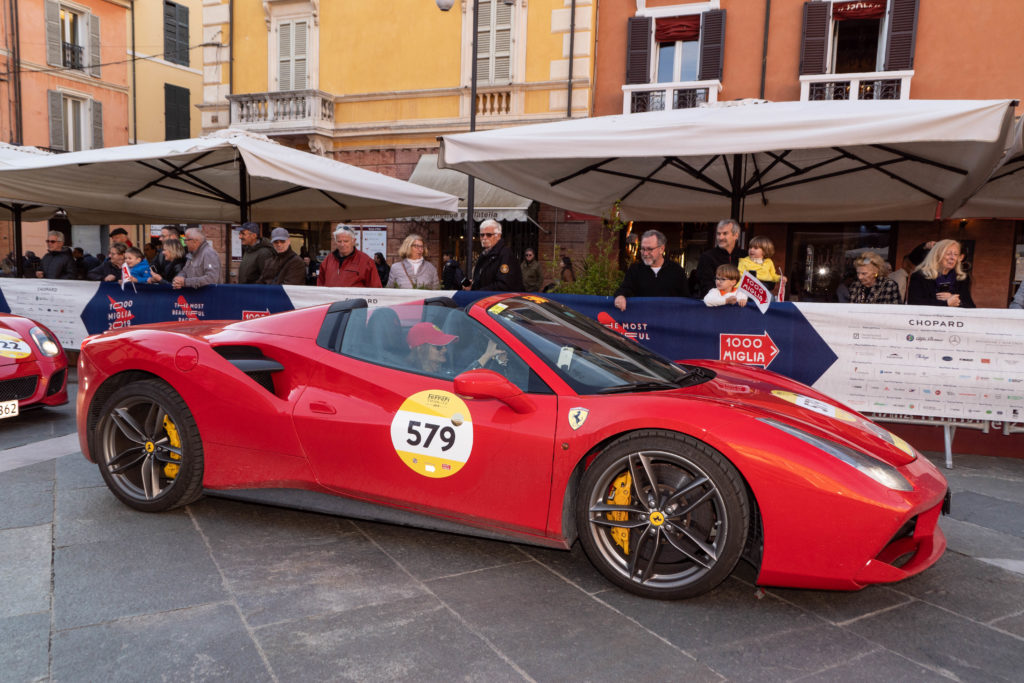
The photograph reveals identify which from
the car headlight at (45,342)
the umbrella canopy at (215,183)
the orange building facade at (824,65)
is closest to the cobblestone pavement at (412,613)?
the car headlight at (45,342)

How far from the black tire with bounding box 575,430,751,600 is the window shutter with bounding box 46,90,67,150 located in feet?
90.6

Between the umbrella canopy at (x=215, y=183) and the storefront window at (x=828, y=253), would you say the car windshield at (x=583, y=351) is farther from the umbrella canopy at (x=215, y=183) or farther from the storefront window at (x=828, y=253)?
the storefront window at (x=828, y=253)

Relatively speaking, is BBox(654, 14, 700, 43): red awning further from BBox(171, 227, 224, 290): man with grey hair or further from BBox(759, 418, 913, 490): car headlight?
BBox(759, 418, 913, 490): car headlight

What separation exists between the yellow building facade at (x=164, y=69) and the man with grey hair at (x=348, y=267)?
963 inches

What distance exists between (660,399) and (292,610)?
1693mm

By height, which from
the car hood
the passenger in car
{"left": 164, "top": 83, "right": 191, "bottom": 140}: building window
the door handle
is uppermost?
{"left": 164, "top": 83, "right": 191, "bottom": 140}: building window

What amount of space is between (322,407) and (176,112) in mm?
31364

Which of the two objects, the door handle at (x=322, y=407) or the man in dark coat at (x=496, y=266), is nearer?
the door handle at (x=322, y=407)

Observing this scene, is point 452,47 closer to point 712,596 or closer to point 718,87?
point 718,87

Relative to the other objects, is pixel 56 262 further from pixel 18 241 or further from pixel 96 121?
pixel 96 121

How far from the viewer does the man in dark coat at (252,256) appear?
779 cm

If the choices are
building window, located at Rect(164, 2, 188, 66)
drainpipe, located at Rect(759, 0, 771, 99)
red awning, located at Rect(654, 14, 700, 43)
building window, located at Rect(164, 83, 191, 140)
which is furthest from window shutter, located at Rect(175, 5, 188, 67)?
drainpipe, located at Rect(759, 0, 771, 99)

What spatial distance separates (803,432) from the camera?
2799 millimetres

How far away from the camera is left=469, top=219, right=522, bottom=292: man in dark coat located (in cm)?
675
